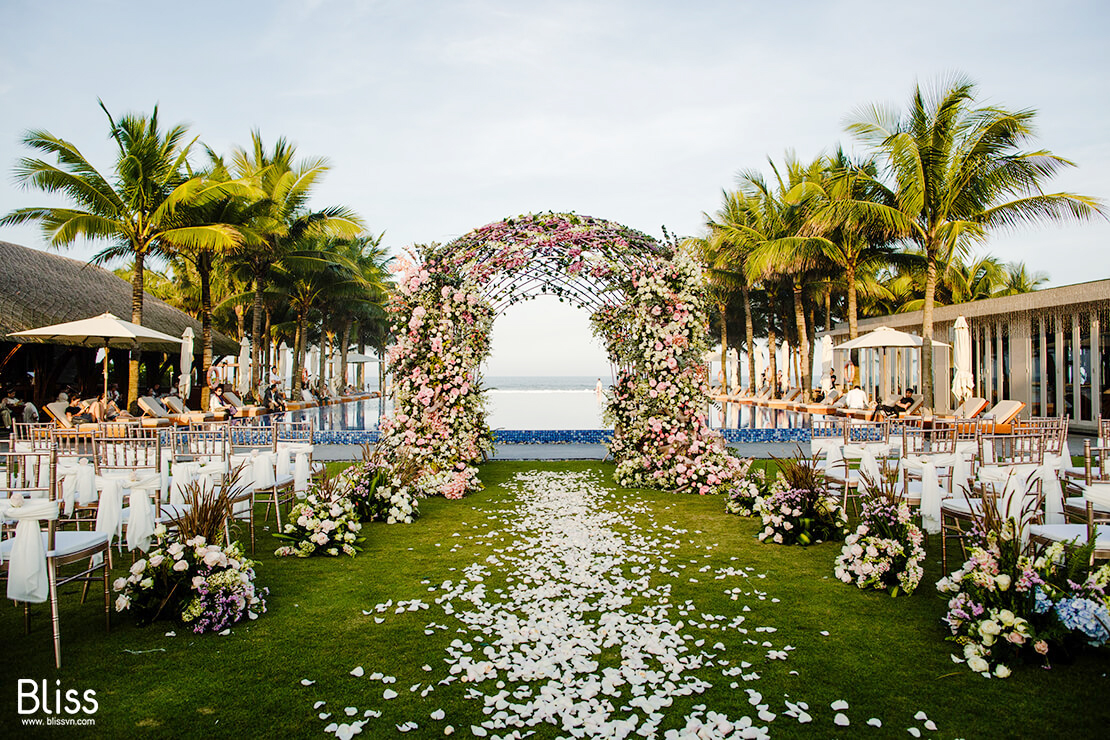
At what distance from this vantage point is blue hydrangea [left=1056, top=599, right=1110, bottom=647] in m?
3.26

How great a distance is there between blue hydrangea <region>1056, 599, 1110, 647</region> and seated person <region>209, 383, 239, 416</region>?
21.1 metres

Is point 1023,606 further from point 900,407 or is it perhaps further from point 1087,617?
point 900,407

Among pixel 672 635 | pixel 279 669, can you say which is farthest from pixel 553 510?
pixel 279 669

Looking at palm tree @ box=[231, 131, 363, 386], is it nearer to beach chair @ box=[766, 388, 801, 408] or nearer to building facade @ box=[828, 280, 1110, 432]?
beach chair @ box=[766, 388, 801, 408]

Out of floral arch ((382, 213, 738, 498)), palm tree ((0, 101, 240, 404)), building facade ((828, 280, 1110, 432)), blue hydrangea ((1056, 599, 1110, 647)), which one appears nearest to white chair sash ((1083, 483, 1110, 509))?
blue hydrangea ((1056, 599, 1110, 647))

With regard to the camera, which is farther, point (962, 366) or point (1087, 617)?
point (962, 366)

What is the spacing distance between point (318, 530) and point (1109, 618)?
5790 mm

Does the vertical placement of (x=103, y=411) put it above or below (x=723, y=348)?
below

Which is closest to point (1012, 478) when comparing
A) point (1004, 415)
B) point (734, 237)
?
point (1004, 415)

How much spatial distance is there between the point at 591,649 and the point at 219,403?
2011cm

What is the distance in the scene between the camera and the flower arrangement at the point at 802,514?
6254 millimetres

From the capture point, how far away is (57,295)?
1864 cm

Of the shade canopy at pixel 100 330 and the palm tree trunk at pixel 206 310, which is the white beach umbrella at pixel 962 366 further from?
the palm tree trunk at pixel 206 310

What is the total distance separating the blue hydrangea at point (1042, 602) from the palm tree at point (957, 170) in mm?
13317
